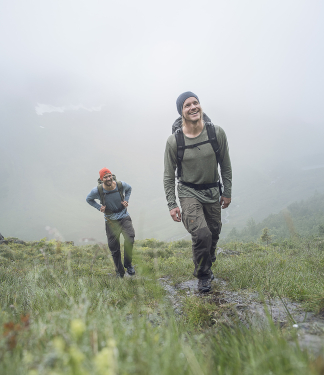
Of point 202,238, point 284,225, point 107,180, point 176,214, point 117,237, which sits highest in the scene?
point 107,180

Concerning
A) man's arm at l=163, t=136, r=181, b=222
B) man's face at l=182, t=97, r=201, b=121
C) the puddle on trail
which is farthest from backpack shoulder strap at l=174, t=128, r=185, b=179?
the puddle on trail

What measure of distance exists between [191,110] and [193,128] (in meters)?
0.37

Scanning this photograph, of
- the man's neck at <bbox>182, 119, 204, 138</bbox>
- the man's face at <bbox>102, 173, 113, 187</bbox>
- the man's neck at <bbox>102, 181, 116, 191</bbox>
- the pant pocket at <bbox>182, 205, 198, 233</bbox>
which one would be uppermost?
the man's neck at <bbox>182, 119, 204, 138</bbox>

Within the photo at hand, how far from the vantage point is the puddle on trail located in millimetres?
1670

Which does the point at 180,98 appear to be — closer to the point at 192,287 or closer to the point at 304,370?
the point at 192,287

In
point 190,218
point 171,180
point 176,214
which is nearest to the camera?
point 190,218

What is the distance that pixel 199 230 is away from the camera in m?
3.95

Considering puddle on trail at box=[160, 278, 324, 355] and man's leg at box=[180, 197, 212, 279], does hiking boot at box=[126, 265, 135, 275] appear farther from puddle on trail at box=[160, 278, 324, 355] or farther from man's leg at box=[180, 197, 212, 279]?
man's leg at box=[180, 197, 212, 279]

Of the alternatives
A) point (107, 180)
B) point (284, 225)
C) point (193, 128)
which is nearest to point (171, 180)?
point (193, 128)

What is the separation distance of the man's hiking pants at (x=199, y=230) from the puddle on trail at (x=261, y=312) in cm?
46

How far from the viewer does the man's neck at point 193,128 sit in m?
4.48

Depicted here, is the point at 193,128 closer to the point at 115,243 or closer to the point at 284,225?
the point at 115,243

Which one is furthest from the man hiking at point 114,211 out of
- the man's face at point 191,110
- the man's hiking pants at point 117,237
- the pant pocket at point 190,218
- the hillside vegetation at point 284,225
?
the hillside vegetation at point 284,225

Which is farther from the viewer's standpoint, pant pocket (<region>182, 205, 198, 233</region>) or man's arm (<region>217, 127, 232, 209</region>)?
man's arm (<region>217, 127, 232, 209</region>)
